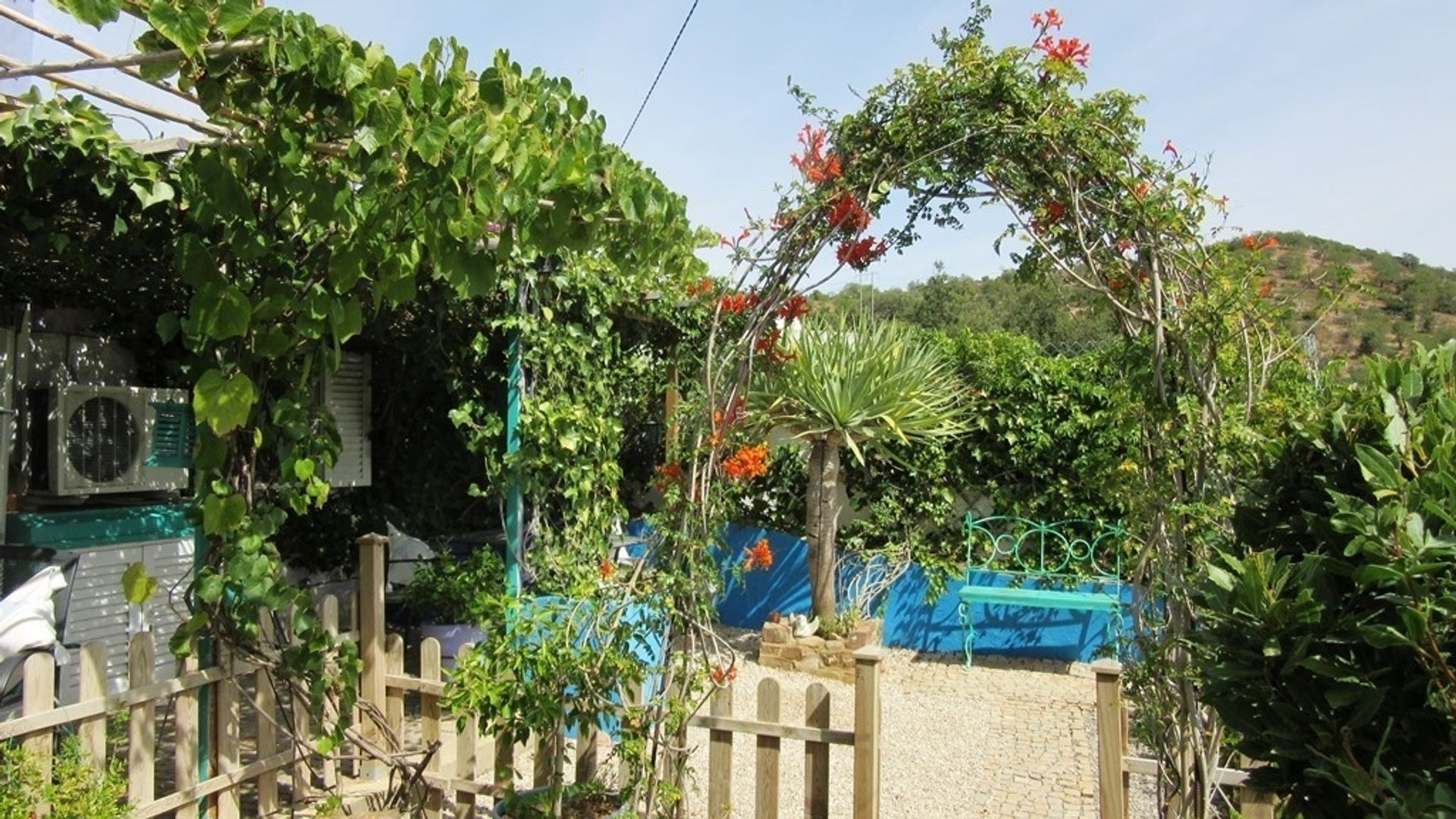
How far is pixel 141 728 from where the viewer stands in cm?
270

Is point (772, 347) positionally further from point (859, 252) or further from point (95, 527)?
point (95, 527)

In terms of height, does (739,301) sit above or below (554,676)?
above

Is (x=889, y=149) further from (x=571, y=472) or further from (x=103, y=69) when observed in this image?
(x=571, y=472)

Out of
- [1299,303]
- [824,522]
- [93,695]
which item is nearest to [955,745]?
[824,522]

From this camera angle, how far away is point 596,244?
2373 millimetres

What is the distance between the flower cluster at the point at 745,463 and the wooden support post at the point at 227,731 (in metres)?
1.62

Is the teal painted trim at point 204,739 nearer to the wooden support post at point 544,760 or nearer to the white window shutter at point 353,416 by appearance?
the wooden support post at point 544,760

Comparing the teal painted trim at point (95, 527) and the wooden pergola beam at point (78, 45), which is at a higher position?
the wooden pergola beam at point (78, 45)

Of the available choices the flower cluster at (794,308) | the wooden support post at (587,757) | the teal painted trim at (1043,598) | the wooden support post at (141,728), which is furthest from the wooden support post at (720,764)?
the teal painted trim at (1043,598)

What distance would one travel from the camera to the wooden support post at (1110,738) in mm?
2619

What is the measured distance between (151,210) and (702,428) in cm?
242

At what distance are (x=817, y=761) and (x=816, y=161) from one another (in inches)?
67.5

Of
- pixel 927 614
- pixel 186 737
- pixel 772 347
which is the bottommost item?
pixel 927 614

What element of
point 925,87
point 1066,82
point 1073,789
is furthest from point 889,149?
point 1073,789
